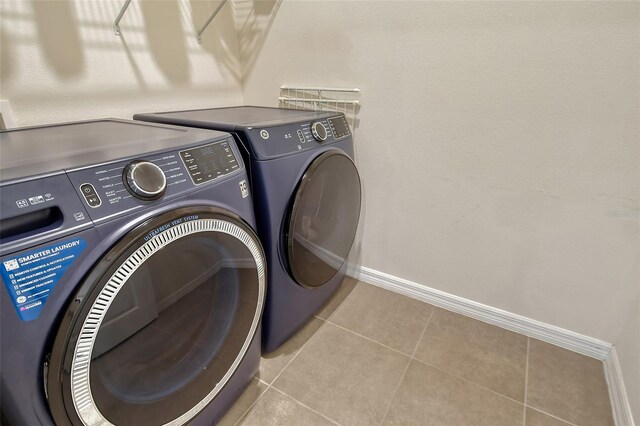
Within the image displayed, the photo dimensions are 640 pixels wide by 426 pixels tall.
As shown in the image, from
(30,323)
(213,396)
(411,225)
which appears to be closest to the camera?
(30,323)

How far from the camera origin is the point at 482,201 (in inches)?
51.9

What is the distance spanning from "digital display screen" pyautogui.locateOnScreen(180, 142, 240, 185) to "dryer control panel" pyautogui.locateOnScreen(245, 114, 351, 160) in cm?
12

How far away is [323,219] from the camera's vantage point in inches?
50.1

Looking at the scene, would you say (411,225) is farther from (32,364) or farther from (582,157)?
(32,364)

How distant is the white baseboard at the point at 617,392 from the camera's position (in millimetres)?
1035

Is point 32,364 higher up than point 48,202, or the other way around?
point 48,202

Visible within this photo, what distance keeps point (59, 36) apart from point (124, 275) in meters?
0.95

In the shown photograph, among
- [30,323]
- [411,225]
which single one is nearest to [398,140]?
[411,225]

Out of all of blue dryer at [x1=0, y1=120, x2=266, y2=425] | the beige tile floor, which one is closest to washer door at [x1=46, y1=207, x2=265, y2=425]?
blue dryer at [x1=0, y1=120, x2=266, y2=425]

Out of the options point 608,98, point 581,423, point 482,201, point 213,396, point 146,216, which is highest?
point 608,98

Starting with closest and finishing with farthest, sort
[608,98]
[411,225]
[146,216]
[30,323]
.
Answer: [30,323] < [146,216] < [608,98] < [411,225]

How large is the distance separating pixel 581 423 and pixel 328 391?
80cm

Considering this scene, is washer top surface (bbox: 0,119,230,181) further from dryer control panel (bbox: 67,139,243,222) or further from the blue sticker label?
the blue sticker label

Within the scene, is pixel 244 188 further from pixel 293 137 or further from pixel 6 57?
pixel 6 57
